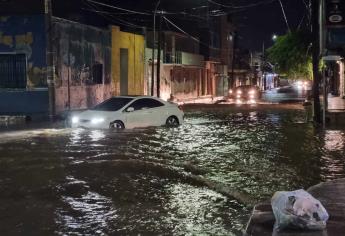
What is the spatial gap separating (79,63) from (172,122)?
10493 millimetres

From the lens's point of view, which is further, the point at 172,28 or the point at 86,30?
the point at 172,28

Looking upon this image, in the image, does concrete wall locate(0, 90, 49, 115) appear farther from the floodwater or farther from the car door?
the car door

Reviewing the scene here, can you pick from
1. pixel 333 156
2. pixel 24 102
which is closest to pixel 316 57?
pixel 333 156

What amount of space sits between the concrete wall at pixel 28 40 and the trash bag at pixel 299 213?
75.5ft

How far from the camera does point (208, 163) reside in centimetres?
1341

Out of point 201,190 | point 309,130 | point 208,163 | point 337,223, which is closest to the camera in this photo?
point 337,223

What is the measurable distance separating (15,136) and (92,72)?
1414cm

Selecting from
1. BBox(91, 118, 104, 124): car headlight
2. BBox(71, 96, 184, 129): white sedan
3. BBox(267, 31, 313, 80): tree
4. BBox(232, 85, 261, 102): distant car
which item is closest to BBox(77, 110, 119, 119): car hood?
BBox(71, 96, 184, 129): white sedan

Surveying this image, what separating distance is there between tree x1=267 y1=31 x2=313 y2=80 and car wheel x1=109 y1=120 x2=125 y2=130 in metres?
16.9

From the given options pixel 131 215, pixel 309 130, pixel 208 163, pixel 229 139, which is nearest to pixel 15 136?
pixel 229 139

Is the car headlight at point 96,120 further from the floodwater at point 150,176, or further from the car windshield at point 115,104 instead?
the car windshield at point 115,104

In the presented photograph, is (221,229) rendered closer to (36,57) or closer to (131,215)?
(131,215)

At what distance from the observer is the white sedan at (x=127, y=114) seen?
20.3 metres

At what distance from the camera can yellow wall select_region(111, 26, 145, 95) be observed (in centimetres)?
3725
